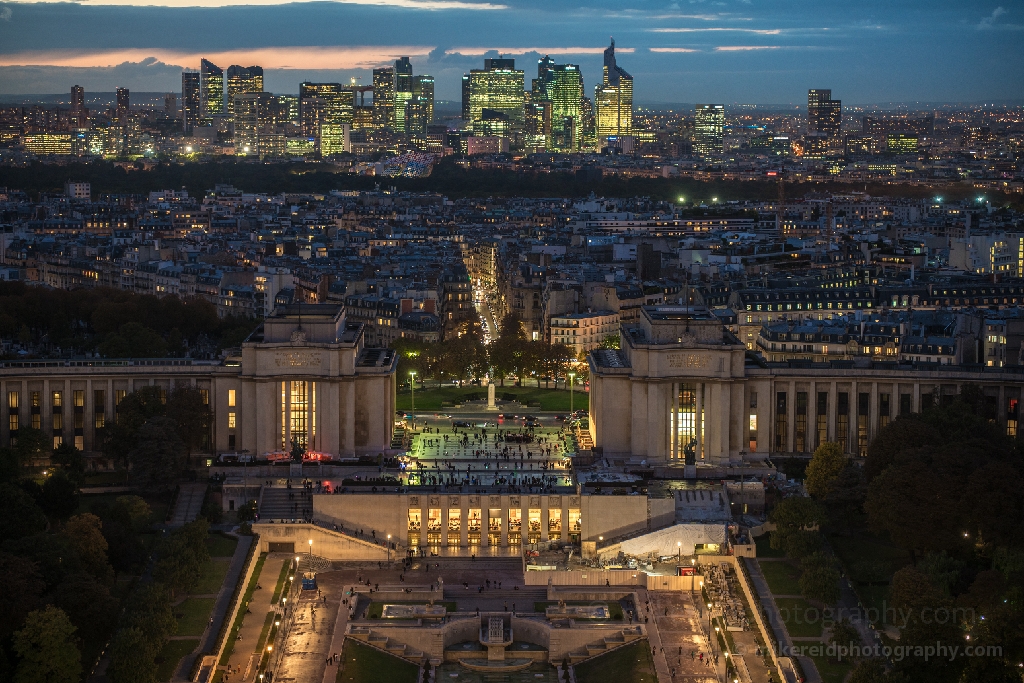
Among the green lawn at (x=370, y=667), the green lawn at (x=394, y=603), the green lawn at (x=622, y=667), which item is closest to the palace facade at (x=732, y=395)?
the green lawn at (x=394, y=603)

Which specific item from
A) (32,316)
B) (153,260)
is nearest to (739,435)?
(32,316)

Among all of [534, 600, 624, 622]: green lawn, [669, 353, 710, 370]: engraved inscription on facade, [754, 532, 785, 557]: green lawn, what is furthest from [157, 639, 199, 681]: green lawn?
[669, 353, 710, 370]: engraved inscription on facade

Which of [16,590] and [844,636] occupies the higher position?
[16,590]

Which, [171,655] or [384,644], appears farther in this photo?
[384,644]

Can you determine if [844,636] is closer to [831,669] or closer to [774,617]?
[831,669]

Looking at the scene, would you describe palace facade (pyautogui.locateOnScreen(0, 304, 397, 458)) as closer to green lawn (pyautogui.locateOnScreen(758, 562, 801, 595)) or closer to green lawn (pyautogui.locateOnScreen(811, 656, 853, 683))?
green lawn (pyautogui.locateOnScreen(758, 562, 801, 595))

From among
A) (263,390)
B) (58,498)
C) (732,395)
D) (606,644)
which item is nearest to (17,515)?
(58,498)
